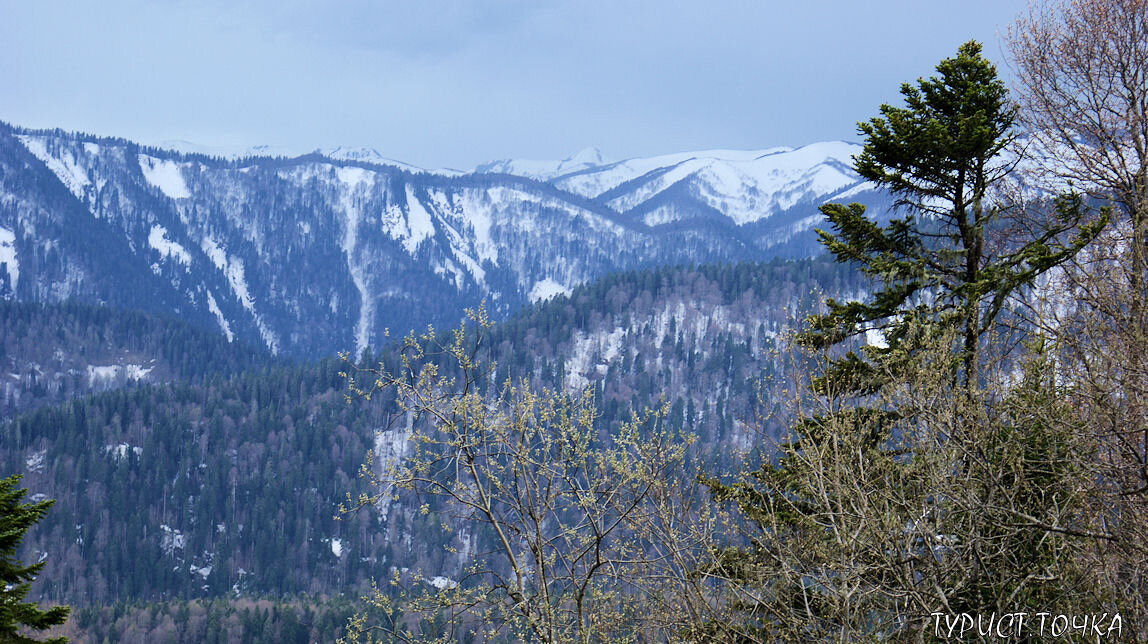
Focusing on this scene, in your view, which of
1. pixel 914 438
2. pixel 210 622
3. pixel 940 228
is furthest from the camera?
pixel 210 622

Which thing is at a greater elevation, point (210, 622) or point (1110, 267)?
point (1110, 267)

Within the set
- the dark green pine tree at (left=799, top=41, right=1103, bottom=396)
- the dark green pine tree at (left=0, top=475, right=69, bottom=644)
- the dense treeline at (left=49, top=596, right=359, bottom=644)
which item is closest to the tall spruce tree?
the dark green pine tree at (left=799, top=41, right=1103, bottom=396)

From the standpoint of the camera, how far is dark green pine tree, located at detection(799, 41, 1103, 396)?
15.8m

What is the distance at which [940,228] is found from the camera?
678 inches

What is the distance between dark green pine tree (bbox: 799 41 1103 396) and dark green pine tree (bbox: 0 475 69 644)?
1568 centimetres

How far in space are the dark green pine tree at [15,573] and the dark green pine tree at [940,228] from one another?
15676 millimetres

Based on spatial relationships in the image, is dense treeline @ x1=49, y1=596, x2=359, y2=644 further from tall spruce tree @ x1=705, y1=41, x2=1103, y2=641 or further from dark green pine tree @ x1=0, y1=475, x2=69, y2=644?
tall spruce tree @ x1=705, y1=41, x2=1103, y2=641

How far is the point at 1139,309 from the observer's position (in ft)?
44.7

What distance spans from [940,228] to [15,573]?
64.1 feet

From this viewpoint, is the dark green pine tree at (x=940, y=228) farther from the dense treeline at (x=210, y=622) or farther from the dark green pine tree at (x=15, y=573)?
the dense treeline at (x=210, y=622)

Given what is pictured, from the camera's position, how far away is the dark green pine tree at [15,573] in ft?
58.0

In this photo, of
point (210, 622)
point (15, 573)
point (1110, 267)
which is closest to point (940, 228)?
point (1110, 267)

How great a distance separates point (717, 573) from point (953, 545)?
3.80 meters

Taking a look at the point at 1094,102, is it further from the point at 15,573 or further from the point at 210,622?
the point at 210,622
